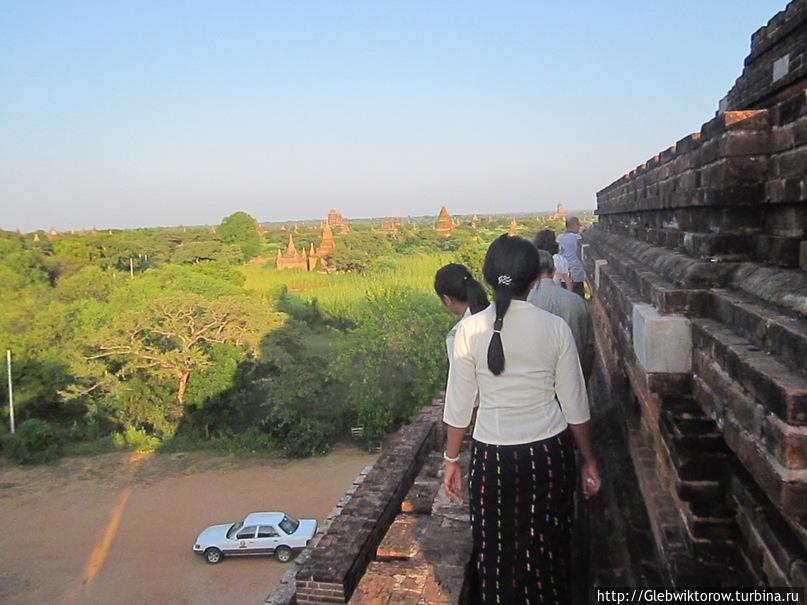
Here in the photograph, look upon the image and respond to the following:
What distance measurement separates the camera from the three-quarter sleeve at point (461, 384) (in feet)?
6.81

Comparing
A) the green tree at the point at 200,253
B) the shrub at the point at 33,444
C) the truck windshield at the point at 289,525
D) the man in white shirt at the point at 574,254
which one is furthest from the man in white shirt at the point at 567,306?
the green tree at the point at 200,253

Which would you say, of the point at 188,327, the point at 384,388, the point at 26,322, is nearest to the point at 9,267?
the point at 26,322

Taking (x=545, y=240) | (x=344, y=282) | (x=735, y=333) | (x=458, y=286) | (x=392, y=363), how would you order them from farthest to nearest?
(x=344, y=282) → (x=392, y=363) → (x=545, y=240) → (x=458, y=286) → (x=735, y=333)

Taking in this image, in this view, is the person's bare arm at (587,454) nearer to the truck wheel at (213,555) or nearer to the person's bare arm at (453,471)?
the person's bare arm at (453,471)

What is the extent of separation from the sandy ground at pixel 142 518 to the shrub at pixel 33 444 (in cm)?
34

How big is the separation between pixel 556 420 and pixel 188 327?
17.3 metres

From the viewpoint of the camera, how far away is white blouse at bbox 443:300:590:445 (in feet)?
6.57

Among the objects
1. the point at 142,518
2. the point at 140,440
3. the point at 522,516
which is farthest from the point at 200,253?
the point at 522,516

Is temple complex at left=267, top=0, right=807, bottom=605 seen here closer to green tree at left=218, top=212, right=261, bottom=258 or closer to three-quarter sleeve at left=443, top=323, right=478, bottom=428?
three-quarter sleeve at left=443, top=323, right=478, bottom=428

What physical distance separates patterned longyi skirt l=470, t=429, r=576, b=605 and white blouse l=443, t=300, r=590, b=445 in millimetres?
52

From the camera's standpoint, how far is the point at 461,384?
6.93 feet

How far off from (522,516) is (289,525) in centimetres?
973

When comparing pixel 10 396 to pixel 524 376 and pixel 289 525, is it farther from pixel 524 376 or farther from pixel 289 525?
pixel 524 376

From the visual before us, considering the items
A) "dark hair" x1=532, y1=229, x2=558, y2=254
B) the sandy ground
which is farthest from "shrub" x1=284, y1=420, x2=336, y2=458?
"dark hair" x1=532, y1=229, x2=558, y2=254
